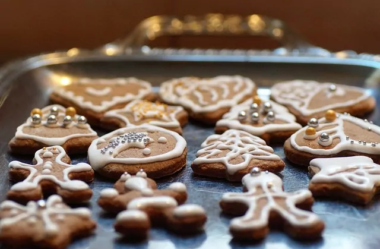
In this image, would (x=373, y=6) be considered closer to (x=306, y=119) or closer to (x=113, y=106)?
(x=306, y=119)

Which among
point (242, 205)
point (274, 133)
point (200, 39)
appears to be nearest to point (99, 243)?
point (242, 205)

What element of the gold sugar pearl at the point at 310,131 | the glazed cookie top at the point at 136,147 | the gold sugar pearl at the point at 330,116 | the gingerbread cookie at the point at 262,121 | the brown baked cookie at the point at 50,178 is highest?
the brown baked cookie at the point at 50,178

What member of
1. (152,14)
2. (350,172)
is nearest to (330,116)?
(350,172)

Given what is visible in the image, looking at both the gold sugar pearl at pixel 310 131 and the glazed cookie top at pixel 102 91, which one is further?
the glazed cookie top at pixel 102 91

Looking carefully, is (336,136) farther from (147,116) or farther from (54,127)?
(54,127)

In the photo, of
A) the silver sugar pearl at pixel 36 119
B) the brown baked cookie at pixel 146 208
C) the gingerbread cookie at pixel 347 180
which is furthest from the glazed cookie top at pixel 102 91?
the gingerbread cookie at pixel 347 180

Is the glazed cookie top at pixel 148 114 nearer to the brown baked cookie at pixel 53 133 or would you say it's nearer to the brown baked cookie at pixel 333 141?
the brown baked cookie at pixel 53 133
